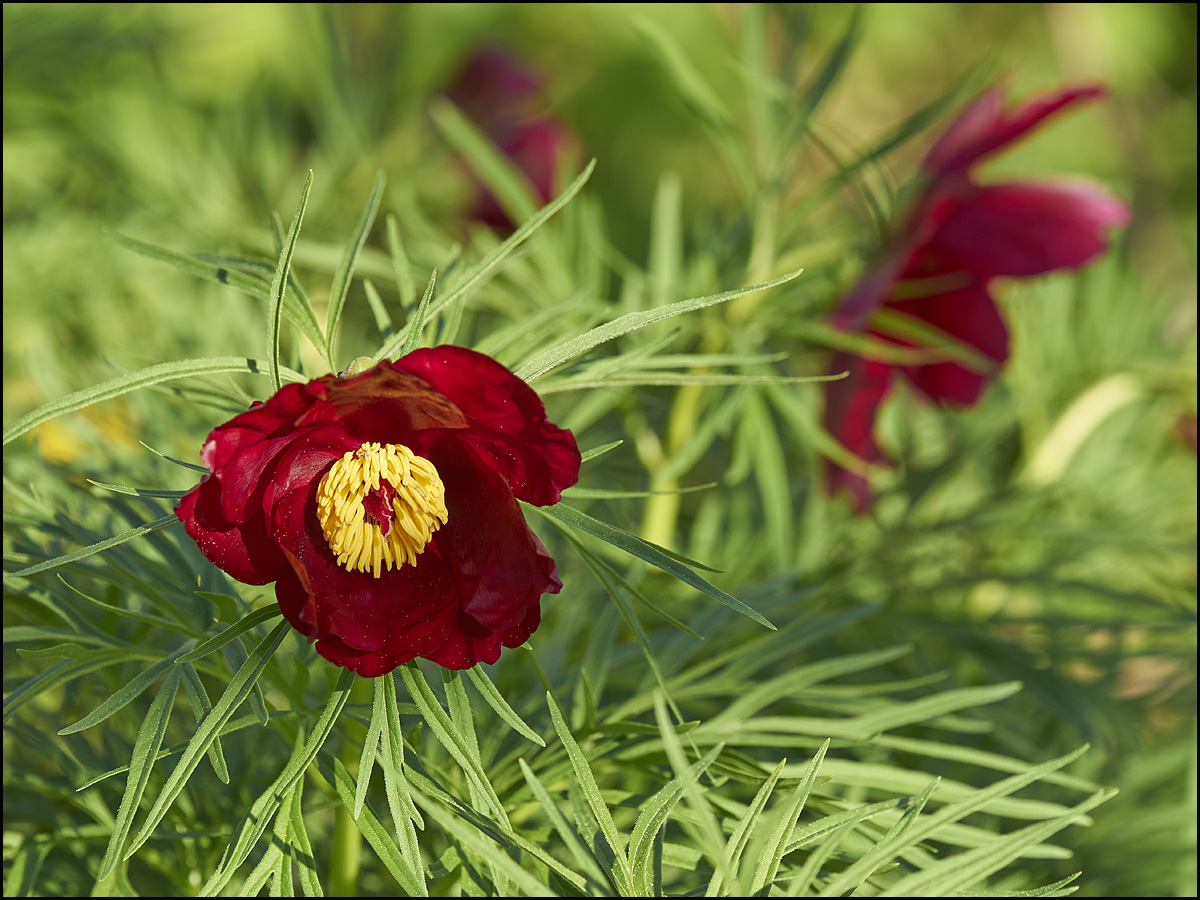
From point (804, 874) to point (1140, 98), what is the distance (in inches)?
86.0

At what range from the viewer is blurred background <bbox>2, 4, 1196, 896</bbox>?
500mm

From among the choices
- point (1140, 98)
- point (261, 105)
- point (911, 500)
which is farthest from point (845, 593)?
point (1140, 98)

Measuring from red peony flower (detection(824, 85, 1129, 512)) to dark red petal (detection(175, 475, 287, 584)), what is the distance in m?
0.29

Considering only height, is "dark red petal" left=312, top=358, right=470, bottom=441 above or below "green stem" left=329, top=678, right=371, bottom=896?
above

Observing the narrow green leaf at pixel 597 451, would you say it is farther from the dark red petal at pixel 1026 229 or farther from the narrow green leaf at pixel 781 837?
the dark red petal at pixel 1026 229

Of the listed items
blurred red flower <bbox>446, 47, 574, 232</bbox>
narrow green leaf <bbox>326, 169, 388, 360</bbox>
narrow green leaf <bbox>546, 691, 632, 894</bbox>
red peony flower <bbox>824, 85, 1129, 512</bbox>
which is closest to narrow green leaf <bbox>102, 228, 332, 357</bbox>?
narrow green leaf <bbox>326, 169, 388, 360</bbox>

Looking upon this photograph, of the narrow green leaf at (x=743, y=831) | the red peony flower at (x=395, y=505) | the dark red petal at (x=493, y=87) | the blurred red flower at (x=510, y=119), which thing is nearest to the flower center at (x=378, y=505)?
the red peony flower at (x=395, y=505)

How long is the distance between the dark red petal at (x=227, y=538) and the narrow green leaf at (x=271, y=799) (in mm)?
33

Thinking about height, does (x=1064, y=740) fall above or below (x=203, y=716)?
below

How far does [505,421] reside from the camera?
0.24 metres

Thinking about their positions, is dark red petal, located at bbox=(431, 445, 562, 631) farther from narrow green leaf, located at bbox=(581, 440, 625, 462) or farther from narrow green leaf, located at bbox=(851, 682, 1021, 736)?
narrow green leaf, located at bbox=(851, 682, 1021, 736)

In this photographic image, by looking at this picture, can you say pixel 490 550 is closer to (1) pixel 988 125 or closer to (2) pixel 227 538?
(2) pixel 227 538

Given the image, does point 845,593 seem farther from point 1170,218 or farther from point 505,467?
point 1170,218

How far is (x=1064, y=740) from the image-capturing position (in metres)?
0.56
